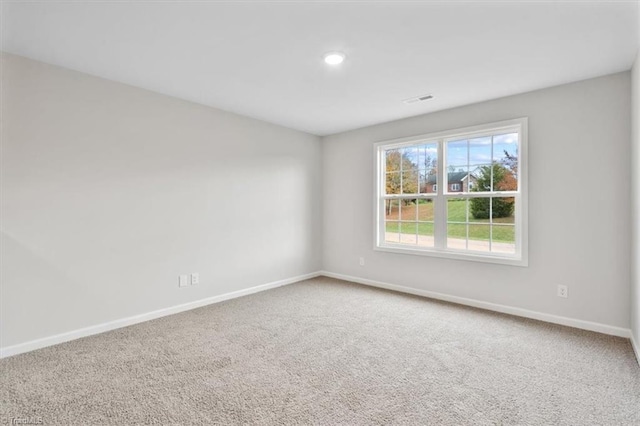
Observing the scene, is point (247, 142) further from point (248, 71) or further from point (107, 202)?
point (107, 202)

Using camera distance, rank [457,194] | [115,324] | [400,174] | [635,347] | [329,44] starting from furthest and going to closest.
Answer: [400,174]
[457,194]
[115,324]
[635,347]
[329,44]

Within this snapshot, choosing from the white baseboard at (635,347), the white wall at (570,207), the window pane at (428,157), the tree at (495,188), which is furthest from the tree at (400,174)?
the white baseboard at (635,347)

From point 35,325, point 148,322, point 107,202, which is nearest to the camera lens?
point 35,325

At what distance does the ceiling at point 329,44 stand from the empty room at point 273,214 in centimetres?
2

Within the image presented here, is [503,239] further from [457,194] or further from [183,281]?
[183,281]

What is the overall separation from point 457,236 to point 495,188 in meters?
0.73

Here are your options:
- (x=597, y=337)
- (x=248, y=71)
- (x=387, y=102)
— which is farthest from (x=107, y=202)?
(x=597, y=337)

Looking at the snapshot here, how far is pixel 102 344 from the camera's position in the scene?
2705 millimetres

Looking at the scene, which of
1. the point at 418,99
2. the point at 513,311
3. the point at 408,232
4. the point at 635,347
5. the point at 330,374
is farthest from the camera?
the point at 408,232

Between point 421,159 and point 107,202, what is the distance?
3.78 meters

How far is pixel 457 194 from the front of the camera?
396 centimetres

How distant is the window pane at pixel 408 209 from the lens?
14.5 feet

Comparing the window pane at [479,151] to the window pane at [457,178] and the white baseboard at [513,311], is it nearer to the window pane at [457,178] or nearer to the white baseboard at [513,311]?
the window pane at [457,178]

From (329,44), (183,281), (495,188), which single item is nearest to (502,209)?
(495,188)
